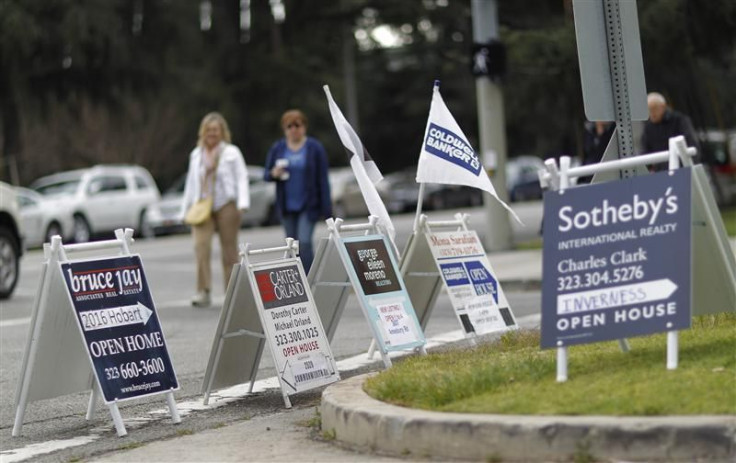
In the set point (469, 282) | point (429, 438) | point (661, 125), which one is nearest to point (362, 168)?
point (469, 282)

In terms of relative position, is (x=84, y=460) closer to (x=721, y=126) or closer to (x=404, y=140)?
(x=721, y=126)

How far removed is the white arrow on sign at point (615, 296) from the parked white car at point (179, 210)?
26.2 m

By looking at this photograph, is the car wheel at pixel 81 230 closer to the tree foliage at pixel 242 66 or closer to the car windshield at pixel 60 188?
the car windshield at pixel 60 188

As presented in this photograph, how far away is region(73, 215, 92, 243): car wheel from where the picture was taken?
33.4 m

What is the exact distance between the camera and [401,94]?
65.4 meters

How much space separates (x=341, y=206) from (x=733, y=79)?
15511 mm

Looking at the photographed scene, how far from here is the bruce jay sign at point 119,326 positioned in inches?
307

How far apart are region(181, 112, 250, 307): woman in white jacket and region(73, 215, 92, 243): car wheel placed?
18.6 meters

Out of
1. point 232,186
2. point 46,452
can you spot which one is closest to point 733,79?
point 232,186

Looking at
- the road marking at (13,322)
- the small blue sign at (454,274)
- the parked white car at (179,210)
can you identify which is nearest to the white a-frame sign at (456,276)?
the small blue sign at (454,274)

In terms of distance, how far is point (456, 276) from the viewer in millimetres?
10461

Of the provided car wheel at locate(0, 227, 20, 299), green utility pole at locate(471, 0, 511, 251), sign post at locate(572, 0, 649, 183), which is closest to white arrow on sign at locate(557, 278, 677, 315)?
sign post at locate(572, 0, 649, 183)

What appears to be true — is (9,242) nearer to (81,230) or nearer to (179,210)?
(81,230)

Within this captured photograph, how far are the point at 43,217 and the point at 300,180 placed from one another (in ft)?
61.1
